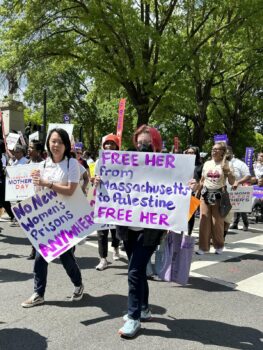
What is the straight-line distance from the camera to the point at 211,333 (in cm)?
385

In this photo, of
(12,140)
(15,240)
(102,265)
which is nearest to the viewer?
(102,265)

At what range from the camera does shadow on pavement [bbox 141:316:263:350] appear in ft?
12.0

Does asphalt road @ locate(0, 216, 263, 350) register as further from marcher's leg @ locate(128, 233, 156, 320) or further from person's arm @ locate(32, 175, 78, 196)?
person's arm @ locate(32, 175, 78, 196)

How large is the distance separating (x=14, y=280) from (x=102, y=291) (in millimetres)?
1144

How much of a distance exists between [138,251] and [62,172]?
1153 millimetres

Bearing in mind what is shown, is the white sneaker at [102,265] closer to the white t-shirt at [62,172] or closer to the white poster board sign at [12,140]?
the white t-shirt at [62,172]

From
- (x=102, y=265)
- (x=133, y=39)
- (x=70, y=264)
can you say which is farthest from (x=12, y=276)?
(x=133, y=39)

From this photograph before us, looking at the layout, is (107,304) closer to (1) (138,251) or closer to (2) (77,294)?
(2) (77,294)

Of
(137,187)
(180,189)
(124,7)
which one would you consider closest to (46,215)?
(137,187)

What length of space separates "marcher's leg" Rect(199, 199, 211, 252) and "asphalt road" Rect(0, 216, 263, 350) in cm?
49

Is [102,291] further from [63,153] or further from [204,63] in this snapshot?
[204,63]

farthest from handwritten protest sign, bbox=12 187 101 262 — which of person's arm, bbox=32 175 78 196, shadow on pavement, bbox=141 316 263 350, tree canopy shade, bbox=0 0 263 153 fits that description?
tree canopy shade, bbox=0 0 263 153

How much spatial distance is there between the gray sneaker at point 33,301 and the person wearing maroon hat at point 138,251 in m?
1.02

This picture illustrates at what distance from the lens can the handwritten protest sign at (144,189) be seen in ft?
12.5
